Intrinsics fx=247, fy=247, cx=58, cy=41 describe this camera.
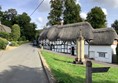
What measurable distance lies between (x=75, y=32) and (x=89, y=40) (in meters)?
3.92

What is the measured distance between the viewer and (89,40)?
4453 centimetres

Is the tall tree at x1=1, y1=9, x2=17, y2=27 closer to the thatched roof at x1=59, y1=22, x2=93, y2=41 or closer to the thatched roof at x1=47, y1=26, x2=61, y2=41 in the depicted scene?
the thatched roof at x1=47, y1=26, x2=61, y2=41

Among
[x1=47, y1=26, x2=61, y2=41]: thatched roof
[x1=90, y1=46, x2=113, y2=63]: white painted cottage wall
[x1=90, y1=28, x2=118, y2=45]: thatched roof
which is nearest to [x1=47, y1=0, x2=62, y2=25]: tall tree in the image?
[x1=47, y1=26, x2=61, y2=41]: thatched roof

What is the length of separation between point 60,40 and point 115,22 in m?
34.7

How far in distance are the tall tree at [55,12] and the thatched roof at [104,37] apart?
2825cm

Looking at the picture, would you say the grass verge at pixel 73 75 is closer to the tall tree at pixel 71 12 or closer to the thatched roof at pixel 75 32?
the thatched roof at pixel 75 32

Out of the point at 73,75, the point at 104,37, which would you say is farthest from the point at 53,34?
the point at 73,75

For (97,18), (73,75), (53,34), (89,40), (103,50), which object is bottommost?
(73,75)

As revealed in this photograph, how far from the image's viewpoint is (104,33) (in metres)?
43.5

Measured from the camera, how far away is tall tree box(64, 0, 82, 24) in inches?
2840

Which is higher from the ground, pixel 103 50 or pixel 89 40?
pixel 89 40

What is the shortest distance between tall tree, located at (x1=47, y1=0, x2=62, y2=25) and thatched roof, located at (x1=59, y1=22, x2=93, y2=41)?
21.2 m

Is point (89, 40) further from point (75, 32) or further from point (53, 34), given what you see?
point (53, 34)

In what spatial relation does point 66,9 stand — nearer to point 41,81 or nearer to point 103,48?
point 103,48
